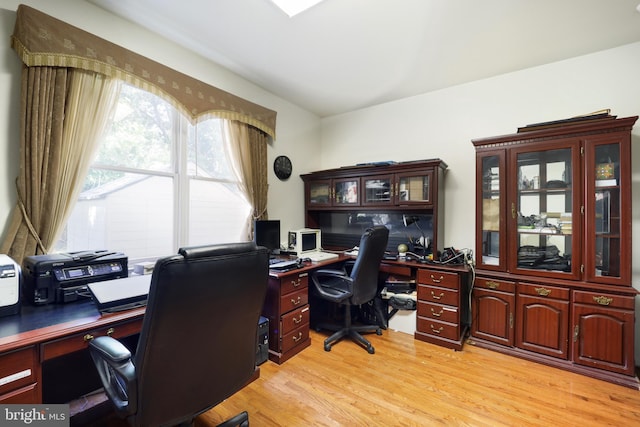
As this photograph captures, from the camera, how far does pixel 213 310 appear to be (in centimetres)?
112

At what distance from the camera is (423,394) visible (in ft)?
6.40

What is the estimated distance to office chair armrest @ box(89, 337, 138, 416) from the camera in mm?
1041

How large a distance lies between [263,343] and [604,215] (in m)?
2.96

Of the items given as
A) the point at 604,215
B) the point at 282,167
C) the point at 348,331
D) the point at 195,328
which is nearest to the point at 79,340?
the point at 195,328

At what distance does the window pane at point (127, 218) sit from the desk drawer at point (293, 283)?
1.08 metres

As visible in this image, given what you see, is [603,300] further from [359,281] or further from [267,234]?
[267,234]

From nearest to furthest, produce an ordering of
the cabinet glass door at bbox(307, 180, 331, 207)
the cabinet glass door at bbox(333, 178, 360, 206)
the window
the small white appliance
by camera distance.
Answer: the small white appliance < the window < the cabinet glass door at bbox(333, 178, 360, 206) < the cabinet glass door at bbox(307, 180, 331, 207)

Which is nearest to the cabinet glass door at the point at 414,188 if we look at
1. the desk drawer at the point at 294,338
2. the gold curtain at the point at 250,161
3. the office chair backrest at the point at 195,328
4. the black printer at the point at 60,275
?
the gold curtain at the point at 250,161

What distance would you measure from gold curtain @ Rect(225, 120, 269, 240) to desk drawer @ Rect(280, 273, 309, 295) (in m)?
0.85

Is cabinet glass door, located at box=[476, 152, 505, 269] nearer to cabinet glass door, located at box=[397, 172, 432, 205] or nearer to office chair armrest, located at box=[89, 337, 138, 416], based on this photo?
cabinet glass door, located at box=[397, 172, 432, 205]

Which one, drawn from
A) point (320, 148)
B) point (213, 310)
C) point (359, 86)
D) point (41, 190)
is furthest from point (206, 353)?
point (320, 148)

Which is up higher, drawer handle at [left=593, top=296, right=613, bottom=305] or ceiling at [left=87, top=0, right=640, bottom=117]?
ceiling at [left=87, top=0, right=640, bottom=117]

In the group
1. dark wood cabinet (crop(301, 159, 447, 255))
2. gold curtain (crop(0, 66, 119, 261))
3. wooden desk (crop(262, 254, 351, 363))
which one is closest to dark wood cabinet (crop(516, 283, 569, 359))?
dark wood cabinet (crop(301, 159, 447, 255))

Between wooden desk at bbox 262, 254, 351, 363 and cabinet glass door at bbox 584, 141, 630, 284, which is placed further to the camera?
wooden desk at bbox 262, 254, 351, 363
